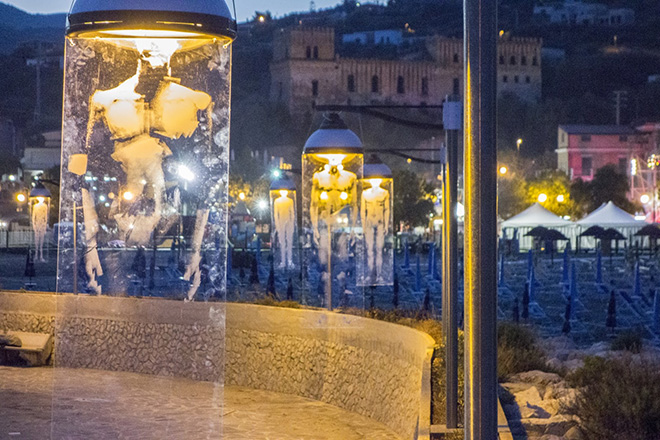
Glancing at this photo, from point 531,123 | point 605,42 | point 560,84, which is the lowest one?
point 531,123

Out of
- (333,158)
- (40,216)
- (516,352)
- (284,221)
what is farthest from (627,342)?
(40,216)

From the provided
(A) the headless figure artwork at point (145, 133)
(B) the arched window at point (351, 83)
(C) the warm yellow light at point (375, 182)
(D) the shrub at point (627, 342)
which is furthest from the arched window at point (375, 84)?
(A) the headless figure artwork at point (145, 133)

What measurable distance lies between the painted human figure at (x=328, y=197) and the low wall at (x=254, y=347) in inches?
99.6

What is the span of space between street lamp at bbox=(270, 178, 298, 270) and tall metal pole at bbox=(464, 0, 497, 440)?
22.0m

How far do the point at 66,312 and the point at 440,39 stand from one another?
444 feet

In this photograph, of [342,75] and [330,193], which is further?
[342,75]

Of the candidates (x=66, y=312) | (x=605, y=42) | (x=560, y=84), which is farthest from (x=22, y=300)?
(x=605, y=42)

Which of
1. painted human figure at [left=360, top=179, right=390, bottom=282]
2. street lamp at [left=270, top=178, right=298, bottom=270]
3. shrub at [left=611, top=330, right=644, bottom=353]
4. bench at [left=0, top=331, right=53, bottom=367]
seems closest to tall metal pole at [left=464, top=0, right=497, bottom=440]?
bench at [left=0, top=331, right=53, bottom=367]

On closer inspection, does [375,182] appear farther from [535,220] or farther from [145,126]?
[535,220]

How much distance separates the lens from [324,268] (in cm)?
1580

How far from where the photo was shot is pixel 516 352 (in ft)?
43.1

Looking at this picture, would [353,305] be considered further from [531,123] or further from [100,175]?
[531,123]

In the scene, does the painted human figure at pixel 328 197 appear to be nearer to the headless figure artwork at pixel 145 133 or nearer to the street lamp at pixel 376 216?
the street lamp at pixel 376 216

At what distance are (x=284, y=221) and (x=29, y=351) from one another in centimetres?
1152
